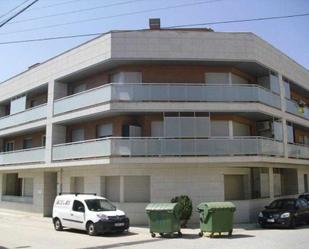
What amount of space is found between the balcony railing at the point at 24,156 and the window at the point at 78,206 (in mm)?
8917

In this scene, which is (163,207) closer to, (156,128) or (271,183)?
(156,128)

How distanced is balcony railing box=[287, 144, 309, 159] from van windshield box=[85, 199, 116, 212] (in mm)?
13043

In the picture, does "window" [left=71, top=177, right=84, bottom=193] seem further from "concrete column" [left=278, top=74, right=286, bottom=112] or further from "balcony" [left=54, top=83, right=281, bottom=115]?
"concrete column" [left=278, top=74, right=286, bottom=112]

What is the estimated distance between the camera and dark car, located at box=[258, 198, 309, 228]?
763 inches

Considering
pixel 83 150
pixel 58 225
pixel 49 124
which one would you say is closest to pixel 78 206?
pixel 58 225

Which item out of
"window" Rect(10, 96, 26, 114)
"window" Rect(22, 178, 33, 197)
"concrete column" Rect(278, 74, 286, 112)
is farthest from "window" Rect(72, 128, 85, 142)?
"concrete column" Rect(278, 74, 286, 112)

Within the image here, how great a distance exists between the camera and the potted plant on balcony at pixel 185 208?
20.1 meters

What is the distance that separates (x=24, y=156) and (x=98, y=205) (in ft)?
41.0

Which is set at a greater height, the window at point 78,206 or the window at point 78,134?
the window at point 78,134

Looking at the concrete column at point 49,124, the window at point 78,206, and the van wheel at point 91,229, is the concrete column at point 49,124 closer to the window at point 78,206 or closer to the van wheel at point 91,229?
the window at point 78,206

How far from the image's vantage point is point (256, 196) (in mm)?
25188

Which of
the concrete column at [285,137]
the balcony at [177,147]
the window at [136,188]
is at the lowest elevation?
the window at [136,188]

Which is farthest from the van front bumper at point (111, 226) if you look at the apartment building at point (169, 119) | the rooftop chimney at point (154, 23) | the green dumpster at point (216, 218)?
the rooftop chimney at point (154, 23)

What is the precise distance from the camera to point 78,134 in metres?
26.5
